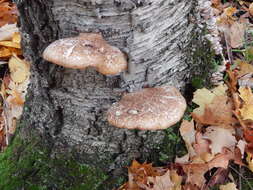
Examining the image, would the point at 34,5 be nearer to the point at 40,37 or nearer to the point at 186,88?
the point at 40,37

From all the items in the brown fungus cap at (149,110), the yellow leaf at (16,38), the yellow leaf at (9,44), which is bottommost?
the yellow leaf at (9,44)

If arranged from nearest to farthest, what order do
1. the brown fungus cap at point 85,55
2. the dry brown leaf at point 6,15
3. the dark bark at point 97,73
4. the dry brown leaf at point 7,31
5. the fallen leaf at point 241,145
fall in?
the brown fungus cap at point 85,55 → the dark bark at point 97,73 → the fallen leaf at point 241,145 → the dry brown leaf at point 7,31 → the dry brown leaf at point 6,15

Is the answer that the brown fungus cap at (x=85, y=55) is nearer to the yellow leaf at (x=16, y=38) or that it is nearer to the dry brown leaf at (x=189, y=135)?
the dry brown leaf at (x=189, y=135)

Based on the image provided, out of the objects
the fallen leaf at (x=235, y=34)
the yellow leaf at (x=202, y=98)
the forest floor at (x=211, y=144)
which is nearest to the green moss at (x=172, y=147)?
the forest floor at (x=211, y=144)

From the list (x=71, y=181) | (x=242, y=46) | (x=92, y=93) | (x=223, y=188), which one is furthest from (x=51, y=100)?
(x=242, y=46)

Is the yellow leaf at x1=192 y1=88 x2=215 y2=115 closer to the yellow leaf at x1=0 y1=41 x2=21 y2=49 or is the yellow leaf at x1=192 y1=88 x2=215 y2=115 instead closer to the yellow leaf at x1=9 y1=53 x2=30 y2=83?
the yellow leaf at x1=9 y1=53 x2=30 y2=83

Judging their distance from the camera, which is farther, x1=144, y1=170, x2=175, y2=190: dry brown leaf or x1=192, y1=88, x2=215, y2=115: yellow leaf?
x1=192, y1=88, x2=215, y2=115: yellow leaf

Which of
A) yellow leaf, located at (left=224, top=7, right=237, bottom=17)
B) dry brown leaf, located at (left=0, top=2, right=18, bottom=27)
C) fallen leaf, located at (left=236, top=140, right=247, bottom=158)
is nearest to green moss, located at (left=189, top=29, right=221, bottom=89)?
fallen leaf, located at (left=236, top=140, right=247, bottom=158)
